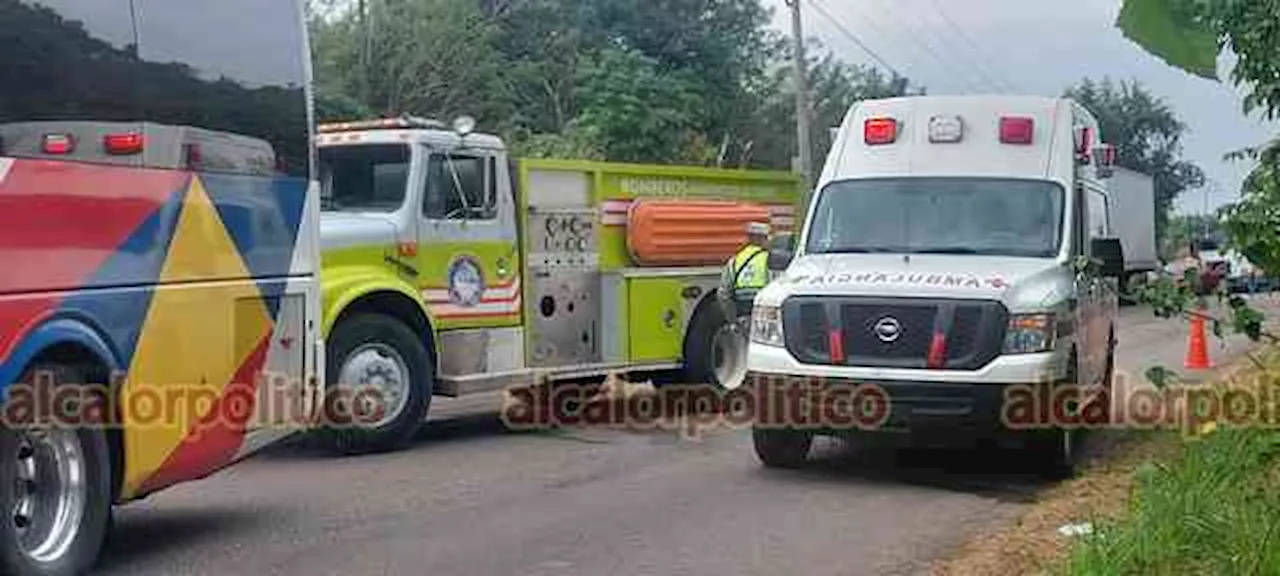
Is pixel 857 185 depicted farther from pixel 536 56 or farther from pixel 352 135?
pixel 536 56

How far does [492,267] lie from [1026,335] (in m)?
4.59

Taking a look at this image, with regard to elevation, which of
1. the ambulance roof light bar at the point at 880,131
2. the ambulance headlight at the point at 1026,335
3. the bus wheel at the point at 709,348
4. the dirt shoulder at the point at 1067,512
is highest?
the ambulance roof light bar at the point at 880,131

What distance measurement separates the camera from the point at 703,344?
14781 millimetres

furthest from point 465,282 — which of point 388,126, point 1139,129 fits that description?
point 1139,129

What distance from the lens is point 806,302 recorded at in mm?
9898

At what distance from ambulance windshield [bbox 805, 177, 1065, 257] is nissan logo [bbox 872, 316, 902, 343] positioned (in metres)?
0.96

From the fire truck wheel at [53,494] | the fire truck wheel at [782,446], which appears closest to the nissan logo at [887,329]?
the fire truck wheel at [782,446]

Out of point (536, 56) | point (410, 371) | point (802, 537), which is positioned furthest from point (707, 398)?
point (536, 56)

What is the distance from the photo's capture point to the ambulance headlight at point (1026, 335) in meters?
9.53

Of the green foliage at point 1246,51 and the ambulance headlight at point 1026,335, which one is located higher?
the green foliage at point 1246,51

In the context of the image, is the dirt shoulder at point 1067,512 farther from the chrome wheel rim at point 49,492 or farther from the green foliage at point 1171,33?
the chrome wheel rim at point 49,492

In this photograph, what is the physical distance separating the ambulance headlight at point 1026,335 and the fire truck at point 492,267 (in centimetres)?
444

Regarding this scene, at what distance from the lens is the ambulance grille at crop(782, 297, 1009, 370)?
9.53 metres

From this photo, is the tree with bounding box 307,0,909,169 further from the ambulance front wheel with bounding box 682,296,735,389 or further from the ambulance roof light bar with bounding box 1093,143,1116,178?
the ambulance roof light bar with bounding box 1093,143,1116,178
